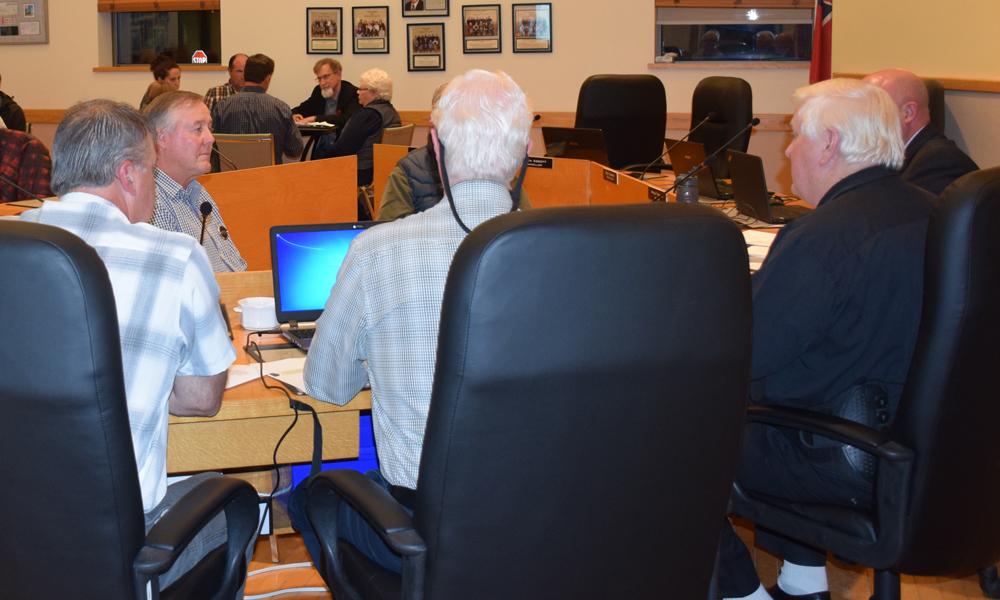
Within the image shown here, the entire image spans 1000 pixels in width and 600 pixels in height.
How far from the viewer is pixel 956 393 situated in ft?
4.48

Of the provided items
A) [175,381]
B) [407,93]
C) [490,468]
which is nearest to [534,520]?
[490,468]

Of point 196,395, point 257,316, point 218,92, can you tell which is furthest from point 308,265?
Result: point 218,92

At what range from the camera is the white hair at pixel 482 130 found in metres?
1.39

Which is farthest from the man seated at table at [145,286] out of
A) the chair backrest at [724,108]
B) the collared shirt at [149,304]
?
the chair backrest at [724,108]

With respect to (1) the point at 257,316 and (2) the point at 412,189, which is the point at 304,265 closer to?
(1) the point at 257,316

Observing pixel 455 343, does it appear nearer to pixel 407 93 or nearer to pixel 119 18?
pixel 407 93

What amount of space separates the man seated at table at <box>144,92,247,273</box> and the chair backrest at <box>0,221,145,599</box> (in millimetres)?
→ 1617

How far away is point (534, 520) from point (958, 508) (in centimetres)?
86

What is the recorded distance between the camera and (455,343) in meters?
0.97

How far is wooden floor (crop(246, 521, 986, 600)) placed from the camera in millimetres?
2182

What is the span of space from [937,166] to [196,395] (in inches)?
97.4

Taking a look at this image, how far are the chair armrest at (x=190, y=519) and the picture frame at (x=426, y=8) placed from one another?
6.73 m

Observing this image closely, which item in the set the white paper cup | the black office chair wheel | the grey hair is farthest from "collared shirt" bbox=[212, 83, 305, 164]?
the black office chair wheel

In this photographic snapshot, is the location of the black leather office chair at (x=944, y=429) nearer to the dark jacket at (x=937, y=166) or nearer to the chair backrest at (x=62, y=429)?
the chair backrest at (x=62, y=429)
